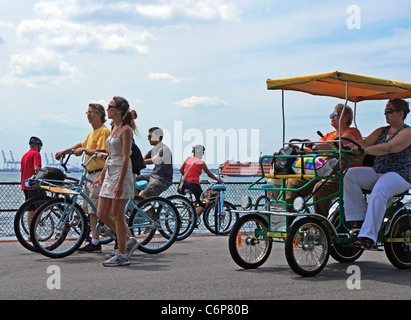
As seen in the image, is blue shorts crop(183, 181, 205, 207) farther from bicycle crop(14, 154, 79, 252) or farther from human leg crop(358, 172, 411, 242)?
human leg crop(358, 172, 411, 242)

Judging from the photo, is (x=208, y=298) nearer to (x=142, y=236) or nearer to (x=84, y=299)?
(x=84, y=299)

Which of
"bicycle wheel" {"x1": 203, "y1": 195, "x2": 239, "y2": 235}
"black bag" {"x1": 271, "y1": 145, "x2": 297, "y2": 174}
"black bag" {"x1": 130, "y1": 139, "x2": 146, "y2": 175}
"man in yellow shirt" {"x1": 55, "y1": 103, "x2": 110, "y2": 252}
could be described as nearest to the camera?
"black bag" {"x1": 271, "y1": 145, "x2": 297, "y2": 174}

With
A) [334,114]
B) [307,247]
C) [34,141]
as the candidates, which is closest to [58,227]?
[307,247]

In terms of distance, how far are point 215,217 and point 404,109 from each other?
5.61 meters

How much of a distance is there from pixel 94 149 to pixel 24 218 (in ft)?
4.35

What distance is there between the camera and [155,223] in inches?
373

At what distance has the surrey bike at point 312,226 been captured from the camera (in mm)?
7371

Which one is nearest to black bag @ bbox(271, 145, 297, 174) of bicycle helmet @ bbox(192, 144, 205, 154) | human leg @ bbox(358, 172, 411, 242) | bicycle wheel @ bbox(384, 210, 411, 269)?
human leg @ bbox(358, 172, 411, 242)

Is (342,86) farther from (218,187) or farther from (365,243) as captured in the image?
(218,187)

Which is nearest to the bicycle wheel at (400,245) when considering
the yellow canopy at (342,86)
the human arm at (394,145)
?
the human arm at (394,145)

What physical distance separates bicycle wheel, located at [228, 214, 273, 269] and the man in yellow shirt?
93.7 inches

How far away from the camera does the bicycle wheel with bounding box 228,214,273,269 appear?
305 inches

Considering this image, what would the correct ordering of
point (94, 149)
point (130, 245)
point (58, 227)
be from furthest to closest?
1. point (94, 149)
2. point (58, 227)
3. point (130, 245)

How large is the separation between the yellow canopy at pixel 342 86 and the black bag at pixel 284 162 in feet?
2.60
